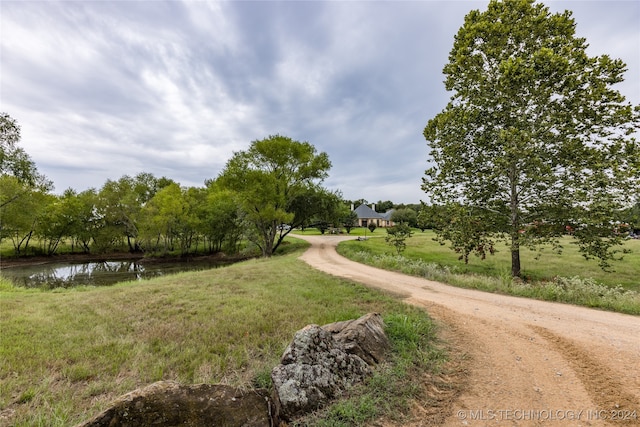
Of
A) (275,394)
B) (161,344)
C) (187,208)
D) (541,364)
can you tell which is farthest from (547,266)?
(187,208)

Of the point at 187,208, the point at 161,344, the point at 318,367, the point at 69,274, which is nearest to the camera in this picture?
the point at 318,367

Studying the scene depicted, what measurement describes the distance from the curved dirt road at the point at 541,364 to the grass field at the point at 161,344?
2.25ft

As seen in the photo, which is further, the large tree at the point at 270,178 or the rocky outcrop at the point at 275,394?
the large tree at the point at 270,178

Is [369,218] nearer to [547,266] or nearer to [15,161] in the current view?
[547,266]

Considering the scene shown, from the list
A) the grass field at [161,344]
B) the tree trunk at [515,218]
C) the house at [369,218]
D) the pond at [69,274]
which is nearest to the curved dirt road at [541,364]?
the grass field at [161,344]

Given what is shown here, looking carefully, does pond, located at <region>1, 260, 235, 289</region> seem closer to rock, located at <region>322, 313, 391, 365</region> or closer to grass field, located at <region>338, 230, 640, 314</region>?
grass field, located at <region>338, 230, 640, 314</region>

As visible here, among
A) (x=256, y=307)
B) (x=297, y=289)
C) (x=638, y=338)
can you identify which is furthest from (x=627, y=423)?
(x=297, y=289)

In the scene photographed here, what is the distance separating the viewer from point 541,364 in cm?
442

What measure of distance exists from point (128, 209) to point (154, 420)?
4349cm

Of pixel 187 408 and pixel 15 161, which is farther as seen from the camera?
pixel 15 161

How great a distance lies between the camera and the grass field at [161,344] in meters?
3.46

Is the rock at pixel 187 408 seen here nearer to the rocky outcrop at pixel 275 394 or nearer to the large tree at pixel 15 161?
the rocky outcrop at pixel 275 394

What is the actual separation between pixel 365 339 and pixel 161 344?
13.1ft

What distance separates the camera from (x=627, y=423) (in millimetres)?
3020
